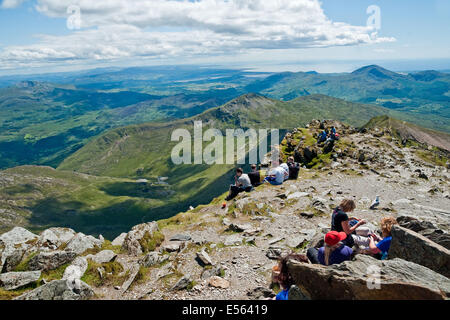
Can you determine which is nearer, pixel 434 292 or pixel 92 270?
pixel 434 292

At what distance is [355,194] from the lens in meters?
25.4

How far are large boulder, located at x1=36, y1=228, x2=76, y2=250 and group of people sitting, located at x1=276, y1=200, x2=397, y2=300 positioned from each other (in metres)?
15.2

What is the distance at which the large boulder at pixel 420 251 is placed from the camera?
848 centimetres

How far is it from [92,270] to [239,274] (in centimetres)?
813

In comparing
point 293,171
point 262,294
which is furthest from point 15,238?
point 293,171

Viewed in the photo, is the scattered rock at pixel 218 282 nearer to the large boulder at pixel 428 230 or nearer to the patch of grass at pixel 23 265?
the large boulder at pixel 428 230

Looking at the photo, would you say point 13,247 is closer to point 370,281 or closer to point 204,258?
point 204,258

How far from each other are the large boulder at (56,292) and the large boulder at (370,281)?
31.5 ft

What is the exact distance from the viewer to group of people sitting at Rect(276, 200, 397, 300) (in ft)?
30.4

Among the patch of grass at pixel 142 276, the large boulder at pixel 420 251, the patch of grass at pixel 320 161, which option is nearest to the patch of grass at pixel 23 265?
the patch of grass at pixel 142 276
